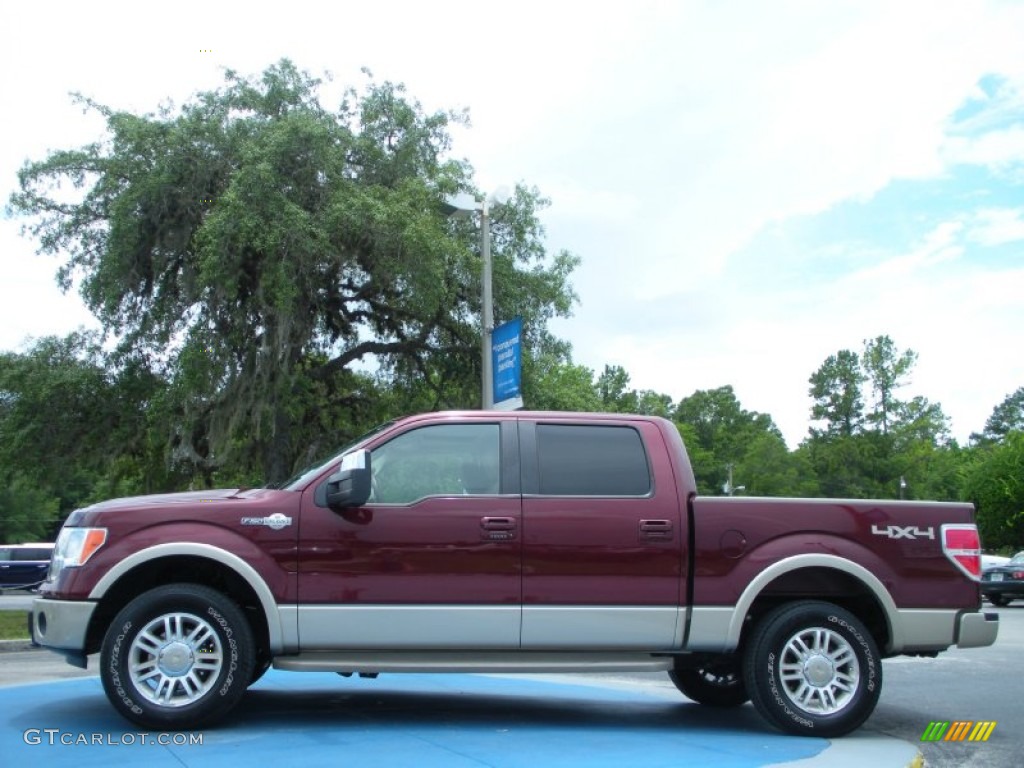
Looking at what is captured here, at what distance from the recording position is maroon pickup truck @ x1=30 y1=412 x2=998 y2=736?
6176mm

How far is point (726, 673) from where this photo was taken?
7605mm

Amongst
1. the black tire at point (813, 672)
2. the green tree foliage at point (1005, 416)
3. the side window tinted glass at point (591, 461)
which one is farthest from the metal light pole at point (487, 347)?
the green tree foliage at point (1005, 416)

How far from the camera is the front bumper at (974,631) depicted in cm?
662

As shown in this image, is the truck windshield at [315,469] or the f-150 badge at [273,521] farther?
the truck windshield at [315,469]

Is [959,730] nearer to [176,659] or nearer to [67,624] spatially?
[176,659]

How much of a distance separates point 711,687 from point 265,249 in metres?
12.2

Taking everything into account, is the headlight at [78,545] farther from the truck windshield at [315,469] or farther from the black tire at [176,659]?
the truck windshield at [315,469]

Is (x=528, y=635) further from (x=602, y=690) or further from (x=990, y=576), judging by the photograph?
(x=990, y=576)

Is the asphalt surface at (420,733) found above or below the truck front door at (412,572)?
below

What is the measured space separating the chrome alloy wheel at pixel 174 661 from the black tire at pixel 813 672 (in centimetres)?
329

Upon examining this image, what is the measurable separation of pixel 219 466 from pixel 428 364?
479 centimetres

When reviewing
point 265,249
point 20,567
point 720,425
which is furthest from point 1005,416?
point 265,249
